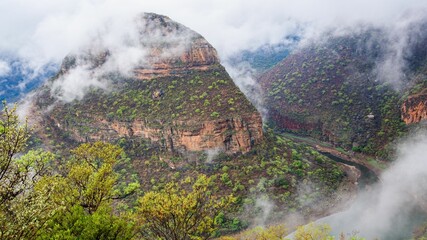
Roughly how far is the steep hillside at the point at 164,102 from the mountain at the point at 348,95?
39.4 meters

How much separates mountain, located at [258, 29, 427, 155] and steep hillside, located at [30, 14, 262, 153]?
129ft

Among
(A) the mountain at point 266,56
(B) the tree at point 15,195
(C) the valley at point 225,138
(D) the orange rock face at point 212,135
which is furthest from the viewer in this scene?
(A) the mountain at point 266,56

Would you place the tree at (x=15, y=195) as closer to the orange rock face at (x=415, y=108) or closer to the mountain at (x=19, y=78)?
the orange rock face at (x=415, y=108)

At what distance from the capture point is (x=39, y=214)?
1387 cm

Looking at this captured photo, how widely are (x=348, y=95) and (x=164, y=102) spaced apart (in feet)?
201

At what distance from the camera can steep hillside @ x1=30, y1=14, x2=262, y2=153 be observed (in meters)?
66.9

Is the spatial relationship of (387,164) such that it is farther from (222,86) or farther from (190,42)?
(190,42)

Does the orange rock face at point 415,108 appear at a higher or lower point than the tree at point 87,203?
higher

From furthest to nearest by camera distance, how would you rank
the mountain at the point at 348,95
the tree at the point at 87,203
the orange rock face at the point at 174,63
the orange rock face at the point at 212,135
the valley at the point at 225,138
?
the mountain at the point at 348,95 < the orange rock face at the point at 174,63 < the orange rock face at the point at 212,135 < the valley at the point at 225,138 < the tree at the point at 87,203

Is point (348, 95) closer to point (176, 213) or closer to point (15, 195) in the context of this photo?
point (176, 213)

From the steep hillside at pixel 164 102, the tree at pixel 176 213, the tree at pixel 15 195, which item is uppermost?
the steep hillside at pixel 164 102

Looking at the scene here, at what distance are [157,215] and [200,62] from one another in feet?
190

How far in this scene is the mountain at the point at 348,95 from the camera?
91.1 metres

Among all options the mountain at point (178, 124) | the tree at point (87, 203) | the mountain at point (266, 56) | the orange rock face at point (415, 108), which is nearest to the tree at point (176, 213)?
the tree at point (87, 203)
